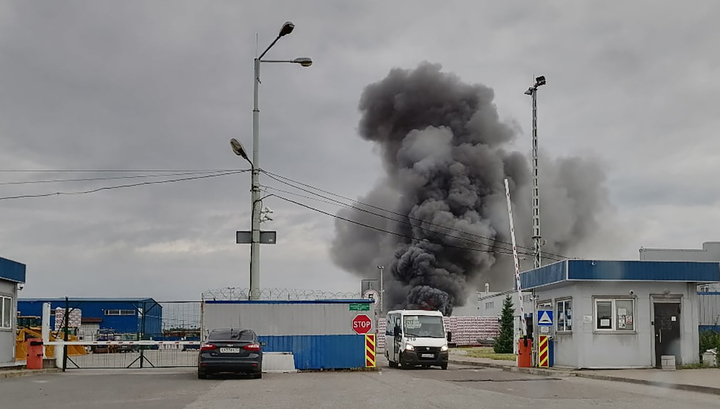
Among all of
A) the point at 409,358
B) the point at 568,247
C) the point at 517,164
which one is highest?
the point at 517,164

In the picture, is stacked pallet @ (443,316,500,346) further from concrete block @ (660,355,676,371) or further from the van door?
concrete block @ (660,355,676,371)

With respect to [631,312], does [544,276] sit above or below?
above

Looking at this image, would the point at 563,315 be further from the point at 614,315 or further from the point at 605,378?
the point at 605,378

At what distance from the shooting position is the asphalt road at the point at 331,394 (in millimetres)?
14148

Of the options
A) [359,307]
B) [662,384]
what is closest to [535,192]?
[359,307]

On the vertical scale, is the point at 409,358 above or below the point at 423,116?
below

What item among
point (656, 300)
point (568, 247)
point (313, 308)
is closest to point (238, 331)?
point (313, 308)

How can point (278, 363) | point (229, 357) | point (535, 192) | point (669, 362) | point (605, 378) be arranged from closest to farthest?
point (229, 357), point (605, 378), point (669, 362), point (278, 363), point (535, 192)

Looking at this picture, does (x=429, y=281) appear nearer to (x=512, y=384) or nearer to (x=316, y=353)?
(x=316, y=353)

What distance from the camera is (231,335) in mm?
22641

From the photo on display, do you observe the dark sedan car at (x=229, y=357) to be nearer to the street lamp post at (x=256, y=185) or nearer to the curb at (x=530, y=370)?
the street lamp post at (x=256, y=185)

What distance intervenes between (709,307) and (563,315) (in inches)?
1177

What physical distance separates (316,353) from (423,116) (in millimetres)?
53069

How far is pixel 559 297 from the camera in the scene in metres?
29.0
